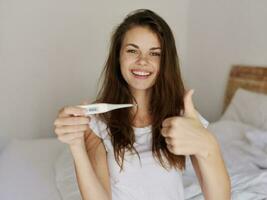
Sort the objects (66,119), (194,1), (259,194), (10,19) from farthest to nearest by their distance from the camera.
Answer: (194,1), (10,19), (259,194), (66,119)

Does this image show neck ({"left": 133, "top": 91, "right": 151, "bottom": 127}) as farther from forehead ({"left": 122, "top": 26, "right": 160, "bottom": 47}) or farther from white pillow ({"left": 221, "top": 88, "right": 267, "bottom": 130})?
white pillow ({"left": 221, "top": 88, "right": 267, "bottom": 130})

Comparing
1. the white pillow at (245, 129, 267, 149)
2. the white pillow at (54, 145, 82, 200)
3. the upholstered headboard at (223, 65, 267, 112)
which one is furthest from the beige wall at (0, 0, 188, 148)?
the white pillow at (245, 129, 267, 149)

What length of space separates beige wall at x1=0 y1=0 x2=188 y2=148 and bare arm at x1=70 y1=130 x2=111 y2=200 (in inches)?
62.4

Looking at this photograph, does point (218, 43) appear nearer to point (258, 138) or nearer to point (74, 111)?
point (258, 138)

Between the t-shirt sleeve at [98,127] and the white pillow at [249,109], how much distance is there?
1.11 metres

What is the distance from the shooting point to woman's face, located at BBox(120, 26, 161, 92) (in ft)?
3.12

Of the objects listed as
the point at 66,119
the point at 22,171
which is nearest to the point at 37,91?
the point at 22,171

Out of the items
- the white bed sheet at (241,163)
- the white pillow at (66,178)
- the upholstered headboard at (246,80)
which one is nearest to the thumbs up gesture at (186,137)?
the white bed sheet at (241,163)

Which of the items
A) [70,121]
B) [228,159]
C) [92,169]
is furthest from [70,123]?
[228,159]

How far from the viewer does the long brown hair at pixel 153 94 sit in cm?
94

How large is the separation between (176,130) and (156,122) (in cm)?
23

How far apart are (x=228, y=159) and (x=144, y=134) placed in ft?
2.19

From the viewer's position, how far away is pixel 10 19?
223 cm

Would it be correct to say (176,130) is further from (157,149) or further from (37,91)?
(37,91)
